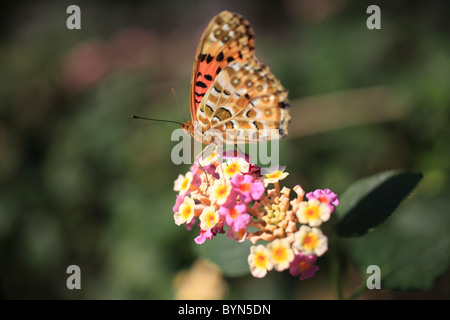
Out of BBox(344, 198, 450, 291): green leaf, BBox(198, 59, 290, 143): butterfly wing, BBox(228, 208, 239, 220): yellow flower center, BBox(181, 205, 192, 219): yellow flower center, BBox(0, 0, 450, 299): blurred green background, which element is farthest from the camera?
BBox(0, 0, 450, 299): blurred green background

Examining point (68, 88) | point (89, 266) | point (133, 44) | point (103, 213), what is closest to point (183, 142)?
point (103, 213)

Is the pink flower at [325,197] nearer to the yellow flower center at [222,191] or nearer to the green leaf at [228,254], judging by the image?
the yellow flower center at [222,191]

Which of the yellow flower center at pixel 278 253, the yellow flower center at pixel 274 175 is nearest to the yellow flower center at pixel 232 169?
the yellow flower center at pixel 274 175

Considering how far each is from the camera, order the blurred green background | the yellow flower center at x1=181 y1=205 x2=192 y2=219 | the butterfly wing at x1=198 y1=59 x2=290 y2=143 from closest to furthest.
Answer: the yellow flower center at x1=181 y1=205 x2=192 y2=219 → the butterfly wing at x1=198 y1=59 x2=290 y2=143 → the blurred green background

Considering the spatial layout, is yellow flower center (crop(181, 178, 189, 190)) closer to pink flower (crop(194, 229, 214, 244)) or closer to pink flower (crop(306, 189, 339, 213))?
pink flower (crop(194, 229, 214, 244))

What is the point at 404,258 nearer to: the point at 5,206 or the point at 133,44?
the point at 5,206

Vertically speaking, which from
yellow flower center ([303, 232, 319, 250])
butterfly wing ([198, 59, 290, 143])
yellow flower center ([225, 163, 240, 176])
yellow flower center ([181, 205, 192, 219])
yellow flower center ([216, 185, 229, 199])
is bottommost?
yellow flower center ([303, 232, 319, 250])

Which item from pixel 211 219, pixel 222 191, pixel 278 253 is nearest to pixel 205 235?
pixel 211 219

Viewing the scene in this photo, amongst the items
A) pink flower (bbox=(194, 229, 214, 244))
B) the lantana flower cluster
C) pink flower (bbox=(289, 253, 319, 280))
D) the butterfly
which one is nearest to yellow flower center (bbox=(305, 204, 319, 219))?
the lantana flower cluster

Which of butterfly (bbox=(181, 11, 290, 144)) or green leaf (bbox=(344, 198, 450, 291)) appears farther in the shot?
butterfly (bbox=(181, 11, 290, 144))
